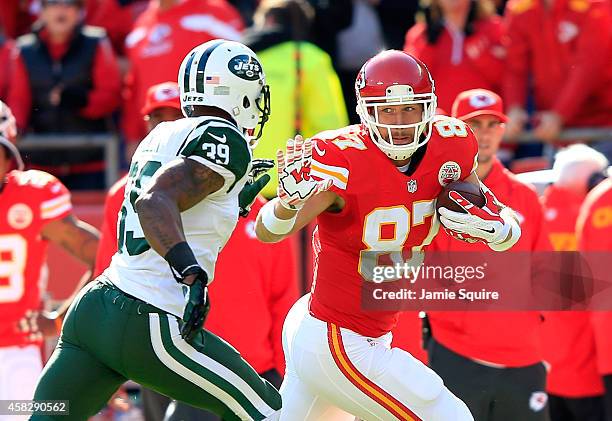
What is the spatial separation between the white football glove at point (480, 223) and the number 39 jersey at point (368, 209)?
123 mm

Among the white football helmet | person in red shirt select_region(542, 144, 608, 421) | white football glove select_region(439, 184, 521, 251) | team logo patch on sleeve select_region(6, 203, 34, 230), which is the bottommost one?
person in red shirt select_region(542, 144, 608, 421)

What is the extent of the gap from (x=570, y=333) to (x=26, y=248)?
2.70m

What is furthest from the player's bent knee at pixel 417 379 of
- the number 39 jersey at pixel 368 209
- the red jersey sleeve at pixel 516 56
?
the red jersey sleeve at pixel 516 56

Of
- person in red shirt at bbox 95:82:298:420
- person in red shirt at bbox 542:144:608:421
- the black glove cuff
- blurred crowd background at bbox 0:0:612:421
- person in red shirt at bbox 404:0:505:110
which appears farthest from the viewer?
person in red shirt at bbox 404:0:505:110

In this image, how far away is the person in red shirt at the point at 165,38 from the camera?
799cm

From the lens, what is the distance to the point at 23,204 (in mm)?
6051

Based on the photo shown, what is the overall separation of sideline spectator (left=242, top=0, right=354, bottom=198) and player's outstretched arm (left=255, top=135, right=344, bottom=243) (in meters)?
2.71

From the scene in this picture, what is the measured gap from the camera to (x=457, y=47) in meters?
7.84

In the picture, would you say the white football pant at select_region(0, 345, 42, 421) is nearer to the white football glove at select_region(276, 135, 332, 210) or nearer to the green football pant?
the green football pant

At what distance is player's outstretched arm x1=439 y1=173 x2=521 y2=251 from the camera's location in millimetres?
4727

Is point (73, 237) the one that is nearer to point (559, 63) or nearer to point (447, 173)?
point (447, 173)

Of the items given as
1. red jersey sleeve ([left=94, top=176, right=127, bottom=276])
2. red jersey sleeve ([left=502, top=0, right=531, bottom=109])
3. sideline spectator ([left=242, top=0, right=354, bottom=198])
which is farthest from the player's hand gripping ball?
red jersey sleeve ([left=502, top=0, right=531, bottom=109])

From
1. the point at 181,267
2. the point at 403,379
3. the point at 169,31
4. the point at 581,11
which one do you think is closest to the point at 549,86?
the point at 581,11

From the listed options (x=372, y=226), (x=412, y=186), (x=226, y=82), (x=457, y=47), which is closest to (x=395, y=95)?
(x=412, y=186)
